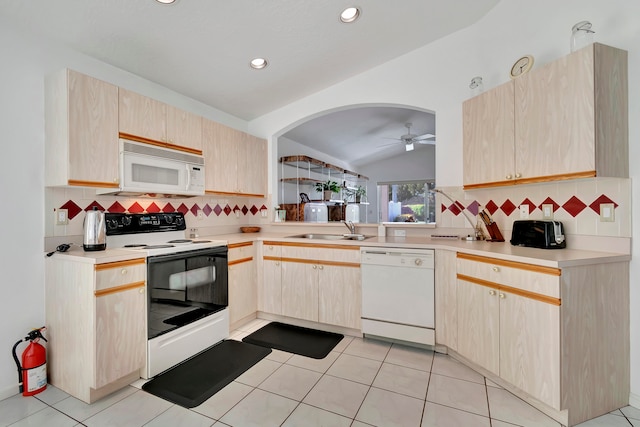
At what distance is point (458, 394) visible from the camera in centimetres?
188

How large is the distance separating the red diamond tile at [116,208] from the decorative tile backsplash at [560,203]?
294 centimetres

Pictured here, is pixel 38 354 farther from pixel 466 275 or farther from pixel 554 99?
pixel 554 99

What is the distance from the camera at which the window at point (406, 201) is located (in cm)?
777

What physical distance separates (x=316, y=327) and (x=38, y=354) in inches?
83.3

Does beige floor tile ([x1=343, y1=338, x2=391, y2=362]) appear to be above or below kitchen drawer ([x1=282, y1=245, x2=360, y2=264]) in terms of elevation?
below

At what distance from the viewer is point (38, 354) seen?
1897 millimetres

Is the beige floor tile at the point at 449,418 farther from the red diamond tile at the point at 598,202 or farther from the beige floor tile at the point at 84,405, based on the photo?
the beige floor tile at the point at 84,405

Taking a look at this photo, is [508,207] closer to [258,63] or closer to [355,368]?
[355,368]

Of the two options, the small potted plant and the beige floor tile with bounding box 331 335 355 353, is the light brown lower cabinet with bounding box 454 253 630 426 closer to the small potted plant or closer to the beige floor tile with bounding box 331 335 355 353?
the beige floor tile with bounding box 331 335 355 353

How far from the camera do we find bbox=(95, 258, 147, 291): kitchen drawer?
5.87 feet

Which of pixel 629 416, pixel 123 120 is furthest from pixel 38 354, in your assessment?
pixel 629 416

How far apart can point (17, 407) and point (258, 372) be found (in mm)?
1451

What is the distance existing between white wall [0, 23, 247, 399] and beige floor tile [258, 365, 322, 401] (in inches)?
66.0

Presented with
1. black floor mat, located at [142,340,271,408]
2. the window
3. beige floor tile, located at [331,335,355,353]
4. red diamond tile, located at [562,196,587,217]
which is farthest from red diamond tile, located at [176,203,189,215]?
the window
